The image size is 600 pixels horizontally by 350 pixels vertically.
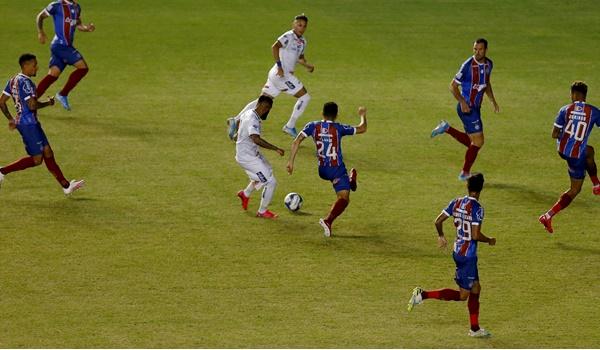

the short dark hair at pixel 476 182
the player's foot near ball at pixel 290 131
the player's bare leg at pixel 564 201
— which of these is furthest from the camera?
the player's foot near ball at pixel 290 131

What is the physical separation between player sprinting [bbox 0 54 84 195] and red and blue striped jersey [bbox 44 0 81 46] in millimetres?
4452

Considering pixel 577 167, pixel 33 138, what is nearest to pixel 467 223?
pixel 577 167

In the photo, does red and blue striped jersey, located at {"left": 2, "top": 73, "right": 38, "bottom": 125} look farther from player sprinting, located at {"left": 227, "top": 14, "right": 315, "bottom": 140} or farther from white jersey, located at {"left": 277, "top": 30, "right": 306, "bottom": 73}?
white jersey, located at {"left": 277, "top": 30, "right": 306, "bottom": 73}

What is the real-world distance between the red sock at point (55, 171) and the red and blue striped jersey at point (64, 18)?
5.19 meters

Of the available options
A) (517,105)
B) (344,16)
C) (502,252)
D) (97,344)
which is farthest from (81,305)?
(344,16)

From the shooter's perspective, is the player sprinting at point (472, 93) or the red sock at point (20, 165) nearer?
the red sock at point (20, 165)

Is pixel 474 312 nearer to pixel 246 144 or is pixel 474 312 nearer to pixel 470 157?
pixel 246 144

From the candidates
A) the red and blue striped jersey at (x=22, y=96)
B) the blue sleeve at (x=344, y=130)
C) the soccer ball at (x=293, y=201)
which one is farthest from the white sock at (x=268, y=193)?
the red and blue striped jersey at (x=22, y=96)

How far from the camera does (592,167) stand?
19.5 m

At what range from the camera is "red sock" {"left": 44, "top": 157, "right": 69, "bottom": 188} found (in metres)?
19.8

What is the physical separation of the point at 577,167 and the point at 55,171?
888 cm

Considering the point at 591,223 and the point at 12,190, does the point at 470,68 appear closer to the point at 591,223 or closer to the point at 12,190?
the point at 591,223

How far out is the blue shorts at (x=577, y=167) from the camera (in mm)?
18906

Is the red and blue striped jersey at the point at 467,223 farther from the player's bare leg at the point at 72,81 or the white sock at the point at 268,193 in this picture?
the player's bare leg at the point at 72,81
